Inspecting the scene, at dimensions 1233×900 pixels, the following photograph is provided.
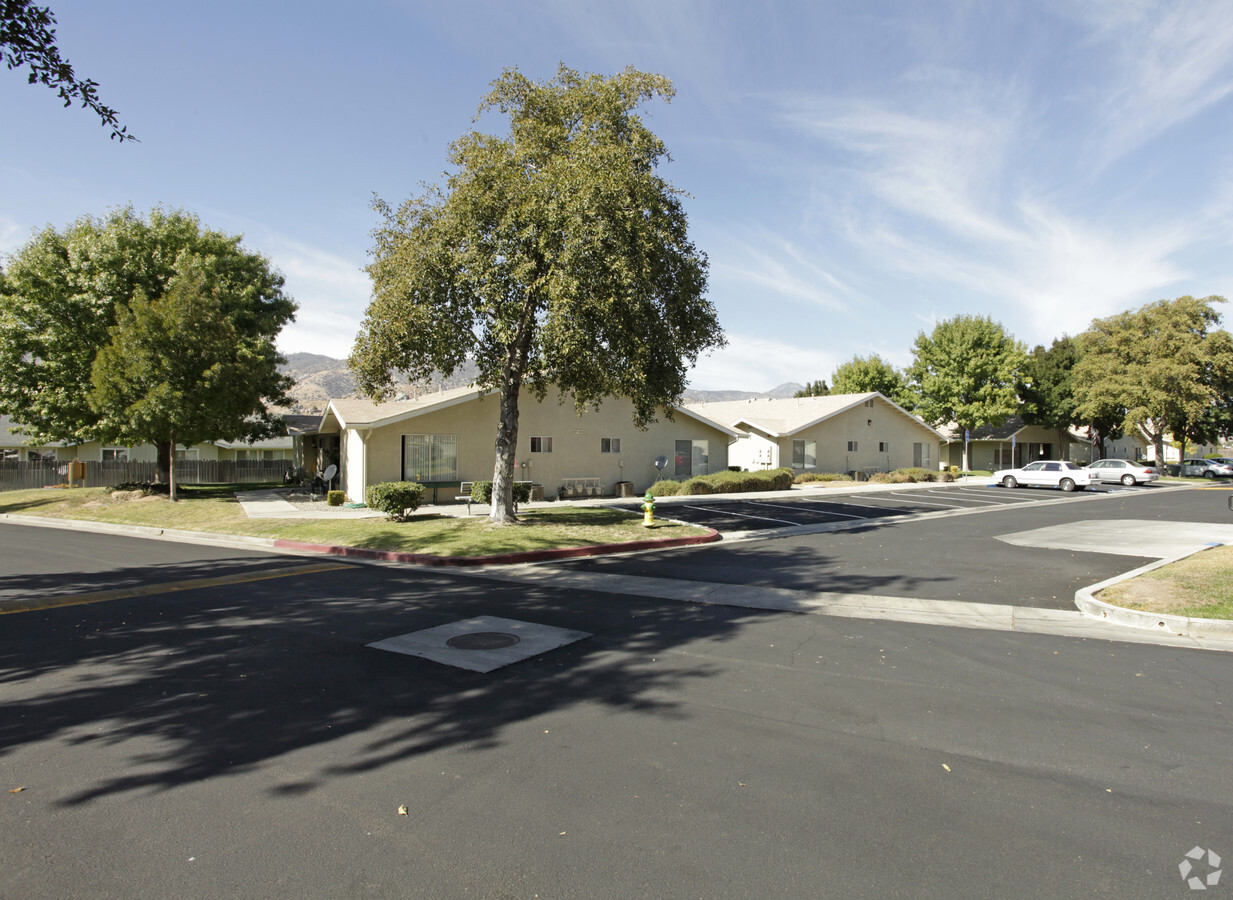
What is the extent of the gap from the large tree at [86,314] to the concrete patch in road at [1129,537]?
25360mm

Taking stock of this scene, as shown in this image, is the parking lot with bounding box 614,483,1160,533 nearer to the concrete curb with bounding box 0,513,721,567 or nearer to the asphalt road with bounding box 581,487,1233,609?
the asphalt road with bounding box 581,487,1233,609

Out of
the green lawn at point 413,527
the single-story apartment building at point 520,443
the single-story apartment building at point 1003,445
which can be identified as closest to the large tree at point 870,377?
the single-story apartment building at point 1003,445

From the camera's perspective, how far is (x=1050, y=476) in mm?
34719

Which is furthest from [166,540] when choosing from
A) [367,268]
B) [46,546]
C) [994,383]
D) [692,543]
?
[994,383]

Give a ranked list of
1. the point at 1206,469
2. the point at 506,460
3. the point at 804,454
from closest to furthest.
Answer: the point at 506,460, the point at 804,454, the point at 1206,469

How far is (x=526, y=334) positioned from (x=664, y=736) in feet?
41.9

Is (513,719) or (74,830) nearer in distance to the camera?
(74,830)

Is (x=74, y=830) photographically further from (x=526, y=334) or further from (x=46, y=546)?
(x=46, y=546)

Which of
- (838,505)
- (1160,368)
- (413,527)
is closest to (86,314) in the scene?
(413,527)

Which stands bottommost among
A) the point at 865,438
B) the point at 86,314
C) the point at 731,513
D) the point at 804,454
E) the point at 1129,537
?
the point at 1129,537

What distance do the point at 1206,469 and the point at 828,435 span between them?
28749 millimetres

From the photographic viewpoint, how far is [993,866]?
343 cm

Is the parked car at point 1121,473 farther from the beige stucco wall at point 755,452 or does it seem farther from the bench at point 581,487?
the bench at point 581,487

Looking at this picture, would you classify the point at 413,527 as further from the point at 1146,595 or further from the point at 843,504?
the point at 843,504
